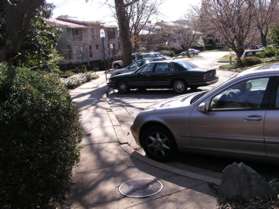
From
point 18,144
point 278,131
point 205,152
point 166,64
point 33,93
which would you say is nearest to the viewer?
point 18,144

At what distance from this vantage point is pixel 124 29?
29578 mm

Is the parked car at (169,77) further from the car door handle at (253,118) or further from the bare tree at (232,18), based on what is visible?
the bare tree at (232,18)

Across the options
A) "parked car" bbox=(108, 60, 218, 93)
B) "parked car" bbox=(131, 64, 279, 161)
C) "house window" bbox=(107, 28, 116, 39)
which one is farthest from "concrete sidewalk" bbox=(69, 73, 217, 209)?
"house window" bbox=(107, 28, 116, 39)

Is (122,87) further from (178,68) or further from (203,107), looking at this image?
(203,107)

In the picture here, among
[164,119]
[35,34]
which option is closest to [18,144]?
[164,119]

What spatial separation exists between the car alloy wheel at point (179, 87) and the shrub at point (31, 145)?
13495mm

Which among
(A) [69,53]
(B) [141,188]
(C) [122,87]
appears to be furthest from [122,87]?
(A) [69,53]

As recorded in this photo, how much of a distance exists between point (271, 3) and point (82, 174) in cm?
4346

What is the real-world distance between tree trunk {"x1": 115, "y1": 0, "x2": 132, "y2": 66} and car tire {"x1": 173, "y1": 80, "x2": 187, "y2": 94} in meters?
11.3

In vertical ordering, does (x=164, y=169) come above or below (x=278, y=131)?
below

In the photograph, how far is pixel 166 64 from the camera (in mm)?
19125

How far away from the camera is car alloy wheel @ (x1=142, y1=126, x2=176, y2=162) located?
7078 mm

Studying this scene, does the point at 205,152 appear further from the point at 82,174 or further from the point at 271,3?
the point at 271,3

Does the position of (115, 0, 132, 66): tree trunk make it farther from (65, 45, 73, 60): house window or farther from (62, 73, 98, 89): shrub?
(65, 45, 73, 60): house window
